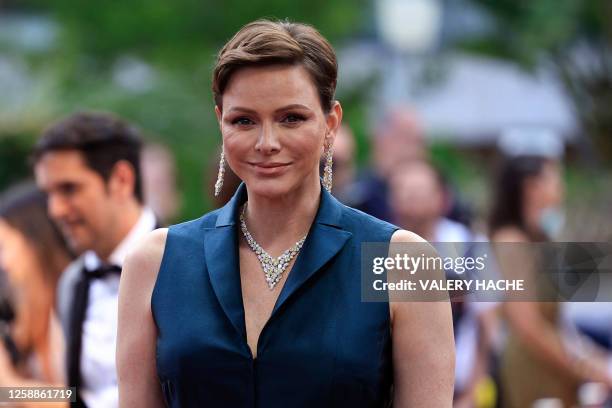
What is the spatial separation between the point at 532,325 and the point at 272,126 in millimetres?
3513

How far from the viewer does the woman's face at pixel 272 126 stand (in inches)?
A: 115

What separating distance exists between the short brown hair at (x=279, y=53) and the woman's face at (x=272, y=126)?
19 millimetres

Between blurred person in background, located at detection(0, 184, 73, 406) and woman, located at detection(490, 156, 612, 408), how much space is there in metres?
2.02

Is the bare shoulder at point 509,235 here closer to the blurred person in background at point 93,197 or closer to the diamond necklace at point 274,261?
the blurred person in background at point 93,197

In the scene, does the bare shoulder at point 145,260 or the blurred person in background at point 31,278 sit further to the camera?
the blurred person in background at point 31,278

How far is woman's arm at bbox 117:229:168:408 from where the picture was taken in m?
3.01

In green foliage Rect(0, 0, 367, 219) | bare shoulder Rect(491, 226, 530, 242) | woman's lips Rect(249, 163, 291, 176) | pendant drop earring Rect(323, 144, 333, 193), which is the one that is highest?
green foliage Rect(0, 0, 367, 219)

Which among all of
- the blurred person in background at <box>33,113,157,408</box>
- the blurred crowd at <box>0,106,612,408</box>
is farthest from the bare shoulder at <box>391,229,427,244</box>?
the blurred person in background at <box>33,113,157,408</box>

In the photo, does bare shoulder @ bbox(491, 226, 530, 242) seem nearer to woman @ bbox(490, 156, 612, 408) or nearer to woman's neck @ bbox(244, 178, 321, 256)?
woman @ bbox(490, 156, 612, 408)

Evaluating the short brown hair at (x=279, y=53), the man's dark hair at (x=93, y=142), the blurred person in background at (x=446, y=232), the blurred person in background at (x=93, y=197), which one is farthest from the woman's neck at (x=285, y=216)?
the blurred person in background at (x=446, y=232)

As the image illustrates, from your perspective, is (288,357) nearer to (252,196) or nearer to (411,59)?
(252,196)

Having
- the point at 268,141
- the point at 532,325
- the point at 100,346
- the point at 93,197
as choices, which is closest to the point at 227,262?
the point at 268,141

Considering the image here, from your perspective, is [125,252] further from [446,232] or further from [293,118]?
[446,232]

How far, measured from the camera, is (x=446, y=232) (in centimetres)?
715
